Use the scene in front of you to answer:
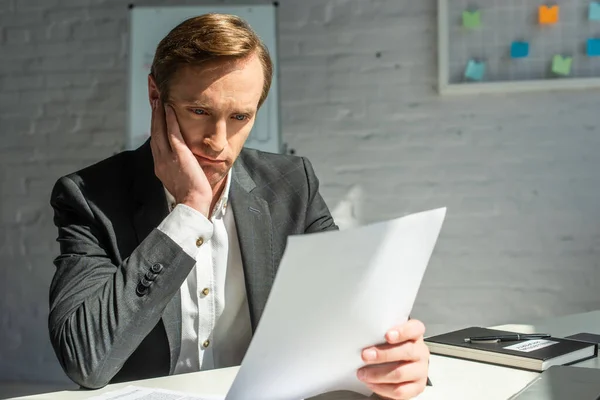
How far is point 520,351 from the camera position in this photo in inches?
49.7

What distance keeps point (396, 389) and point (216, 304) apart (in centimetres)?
55

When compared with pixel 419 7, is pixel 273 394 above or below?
below

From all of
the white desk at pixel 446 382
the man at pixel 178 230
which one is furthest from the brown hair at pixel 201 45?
the white desk at pixel 446 382

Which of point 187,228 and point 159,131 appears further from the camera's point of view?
point 159,131

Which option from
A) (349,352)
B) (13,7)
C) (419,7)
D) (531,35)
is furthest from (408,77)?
(349,352)

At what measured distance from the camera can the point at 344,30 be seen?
11.2 feet

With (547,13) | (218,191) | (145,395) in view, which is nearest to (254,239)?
(218,191)

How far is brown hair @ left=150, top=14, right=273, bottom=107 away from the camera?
52.9 inches

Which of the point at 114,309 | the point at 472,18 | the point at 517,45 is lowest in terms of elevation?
the point at 114,309

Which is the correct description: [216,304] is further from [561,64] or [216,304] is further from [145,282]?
[561,64]

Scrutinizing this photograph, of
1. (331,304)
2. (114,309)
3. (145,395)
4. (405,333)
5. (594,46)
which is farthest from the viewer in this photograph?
(594,46)

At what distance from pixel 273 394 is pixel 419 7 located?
9.08 feet

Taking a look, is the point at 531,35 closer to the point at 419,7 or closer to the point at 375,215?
the point at 419,7

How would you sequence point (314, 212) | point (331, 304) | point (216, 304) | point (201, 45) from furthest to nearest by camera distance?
point (314, 212) → point (216, 304) → point (201, 45) → point (331, 304)
